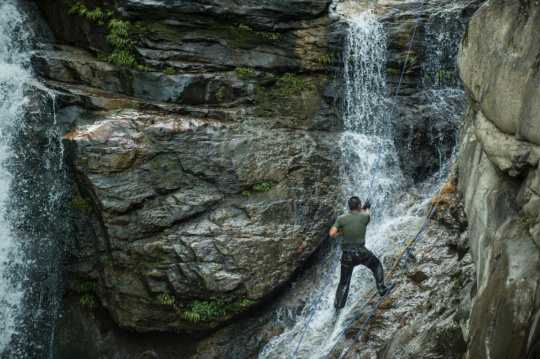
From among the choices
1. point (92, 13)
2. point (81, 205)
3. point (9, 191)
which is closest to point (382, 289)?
point (81, 205)

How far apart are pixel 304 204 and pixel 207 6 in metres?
5.50

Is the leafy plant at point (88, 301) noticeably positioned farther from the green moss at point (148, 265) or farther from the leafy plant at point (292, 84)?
the leafy plant at point (292, 84)

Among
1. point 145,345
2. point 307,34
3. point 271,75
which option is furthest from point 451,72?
point 145,345

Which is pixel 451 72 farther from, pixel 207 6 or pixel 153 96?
pixel 153 96

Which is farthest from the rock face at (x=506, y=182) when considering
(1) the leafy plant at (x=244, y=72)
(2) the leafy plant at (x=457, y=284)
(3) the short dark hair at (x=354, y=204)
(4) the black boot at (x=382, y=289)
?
(1) the leafy plant at (x=244, y=72)

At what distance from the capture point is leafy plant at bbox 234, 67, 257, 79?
1203 centimetres

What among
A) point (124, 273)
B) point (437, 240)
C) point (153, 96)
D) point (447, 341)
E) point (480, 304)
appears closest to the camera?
point (480, 304)

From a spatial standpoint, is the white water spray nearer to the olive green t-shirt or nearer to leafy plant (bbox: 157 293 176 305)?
leafy plant (bbox: 157 293 176 305)

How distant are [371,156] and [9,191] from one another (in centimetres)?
843

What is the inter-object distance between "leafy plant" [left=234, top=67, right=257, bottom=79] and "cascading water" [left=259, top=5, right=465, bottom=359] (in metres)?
2.65

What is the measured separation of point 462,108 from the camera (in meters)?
12.8

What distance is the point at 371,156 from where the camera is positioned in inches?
484

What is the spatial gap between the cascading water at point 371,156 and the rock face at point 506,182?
4.31m

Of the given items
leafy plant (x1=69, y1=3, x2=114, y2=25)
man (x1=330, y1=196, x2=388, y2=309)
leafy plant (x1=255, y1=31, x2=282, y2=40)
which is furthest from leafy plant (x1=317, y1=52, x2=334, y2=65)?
man (x1=330, y1=196, x2=388, y2=309)
